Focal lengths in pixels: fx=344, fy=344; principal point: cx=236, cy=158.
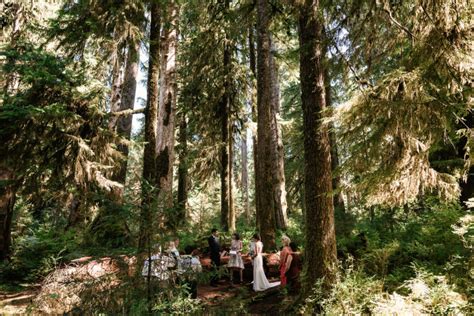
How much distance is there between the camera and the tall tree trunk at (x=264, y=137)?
11.4 meters

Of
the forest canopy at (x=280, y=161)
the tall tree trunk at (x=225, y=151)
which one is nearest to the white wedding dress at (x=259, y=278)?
the forest canopy at (x=280, y=161)

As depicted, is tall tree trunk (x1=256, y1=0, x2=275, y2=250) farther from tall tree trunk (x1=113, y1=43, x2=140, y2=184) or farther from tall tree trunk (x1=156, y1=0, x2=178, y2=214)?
tall tree trunk (x1=113, y1=43, x2=140, y2=184)

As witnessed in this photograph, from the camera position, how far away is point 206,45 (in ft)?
51.8

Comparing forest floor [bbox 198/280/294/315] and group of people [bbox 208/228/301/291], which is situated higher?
group of people [bbox 208/228/301/291]

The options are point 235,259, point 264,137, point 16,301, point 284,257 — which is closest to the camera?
point 16,301

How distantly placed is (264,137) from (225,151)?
531 centimetres

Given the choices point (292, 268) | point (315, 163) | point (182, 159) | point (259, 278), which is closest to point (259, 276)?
point (259, 278)

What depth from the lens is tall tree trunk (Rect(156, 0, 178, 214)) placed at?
31.0 feet

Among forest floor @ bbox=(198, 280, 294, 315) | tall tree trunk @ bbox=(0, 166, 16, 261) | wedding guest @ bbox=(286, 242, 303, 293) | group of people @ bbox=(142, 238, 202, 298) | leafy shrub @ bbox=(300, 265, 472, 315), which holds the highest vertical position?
tall tree trunk @ bbox=(0, 166, 16, 261)

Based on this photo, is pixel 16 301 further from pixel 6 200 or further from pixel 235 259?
pixel 235 259

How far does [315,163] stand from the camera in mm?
6742

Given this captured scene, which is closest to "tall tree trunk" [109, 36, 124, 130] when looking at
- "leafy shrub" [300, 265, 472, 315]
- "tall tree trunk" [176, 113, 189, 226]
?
"tall tree trunk" [176, 113, 189, 226]

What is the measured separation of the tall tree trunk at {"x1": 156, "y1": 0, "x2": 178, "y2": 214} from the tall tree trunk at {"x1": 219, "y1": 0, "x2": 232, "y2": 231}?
21.7 ft

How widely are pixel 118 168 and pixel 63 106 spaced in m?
2.86
